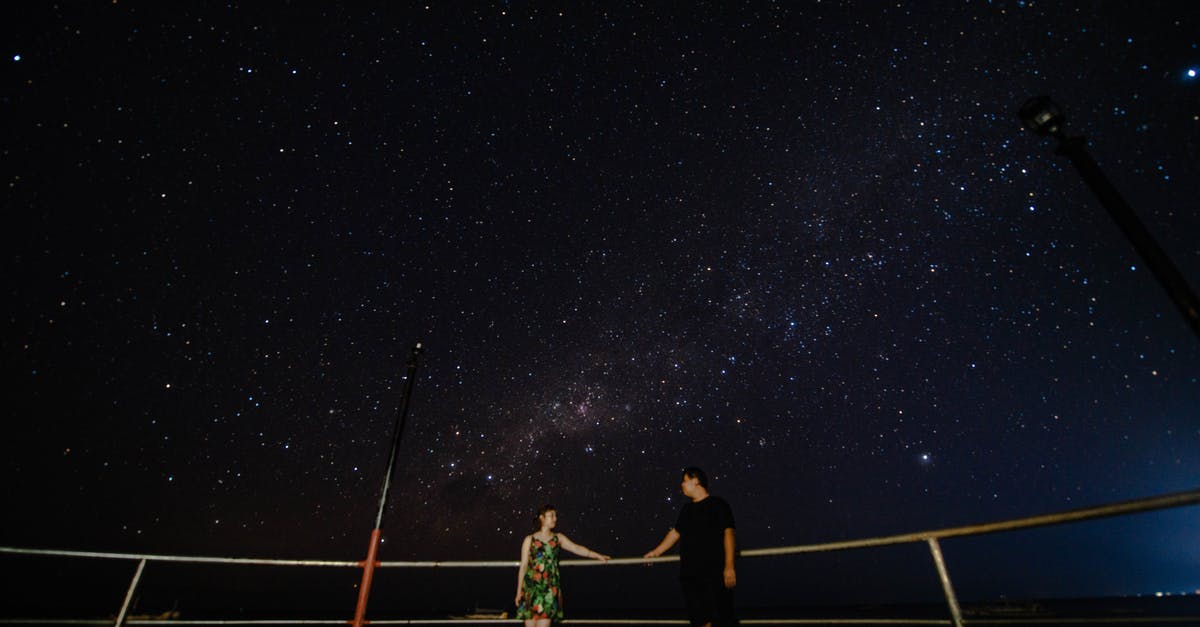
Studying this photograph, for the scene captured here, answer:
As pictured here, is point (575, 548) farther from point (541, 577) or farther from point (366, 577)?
point (366, 577)

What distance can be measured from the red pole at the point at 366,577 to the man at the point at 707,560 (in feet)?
10.4

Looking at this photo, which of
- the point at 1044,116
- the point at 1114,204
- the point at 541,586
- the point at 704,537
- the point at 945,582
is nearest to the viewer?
the point at 945,582

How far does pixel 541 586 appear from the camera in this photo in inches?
221

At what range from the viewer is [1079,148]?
17.4 ft

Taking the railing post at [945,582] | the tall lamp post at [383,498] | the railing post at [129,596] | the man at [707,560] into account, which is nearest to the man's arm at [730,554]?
the man at [707,560]

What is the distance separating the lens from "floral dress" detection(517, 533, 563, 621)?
217 inches

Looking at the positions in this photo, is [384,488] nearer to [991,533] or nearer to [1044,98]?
[991,533]

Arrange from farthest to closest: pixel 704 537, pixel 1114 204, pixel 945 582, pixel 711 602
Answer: pixel 1114 204, pixel 704 537, pixel 711 602, pixel 945 582

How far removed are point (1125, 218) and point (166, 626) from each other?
30.1ft

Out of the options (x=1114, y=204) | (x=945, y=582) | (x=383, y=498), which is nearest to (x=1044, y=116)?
(x=1114, y=204)

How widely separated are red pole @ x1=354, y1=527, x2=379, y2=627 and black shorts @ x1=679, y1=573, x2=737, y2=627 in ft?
10.4

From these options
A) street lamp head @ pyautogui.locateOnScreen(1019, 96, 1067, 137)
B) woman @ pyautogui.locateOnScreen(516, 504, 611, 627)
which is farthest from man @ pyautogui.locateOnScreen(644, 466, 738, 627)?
street lamp head @ pyautogui.locateOnScreen(1019, 96, 1067, 137)

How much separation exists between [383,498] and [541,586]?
216 centimetres

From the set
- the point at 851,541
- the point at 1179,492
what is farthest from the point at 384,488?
the point at 1179,492
